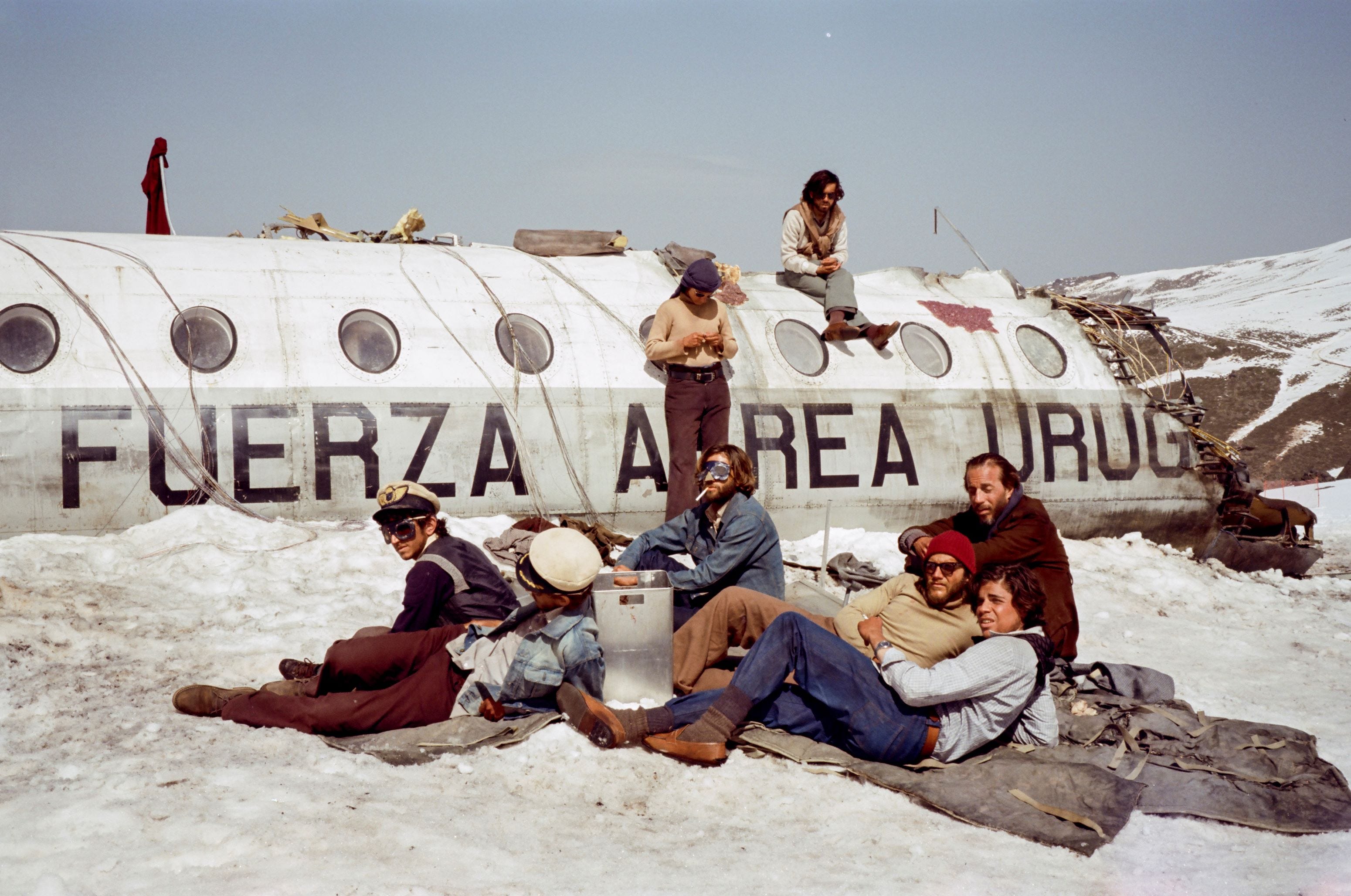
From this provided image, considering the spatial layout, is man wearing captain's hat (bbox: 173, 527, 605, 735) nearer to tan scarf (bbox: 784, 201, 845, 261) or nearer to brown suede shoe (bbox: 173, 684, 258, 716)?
brown suede shoe (bbox: 173, 684, 258, 716)

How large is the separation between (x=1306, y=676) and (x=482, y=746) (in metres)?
6.05

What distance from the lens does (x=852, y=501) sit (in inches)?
401

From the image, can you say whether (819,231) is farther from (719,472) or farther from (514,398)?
(719,472)

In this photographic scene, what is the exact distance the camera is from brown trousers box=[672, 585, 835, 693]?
5895 millimetres

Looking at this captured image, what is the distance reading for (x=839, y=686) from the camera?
202 inches

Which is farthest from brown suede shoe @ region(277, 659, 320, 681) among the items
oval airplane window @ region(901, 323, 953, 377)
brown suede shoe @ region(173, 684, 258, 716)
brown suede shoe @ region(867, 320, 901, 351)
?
oval airplane window @ region(901, 323, 953, 377)

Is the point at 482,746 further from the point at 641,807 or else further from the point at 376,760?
the point at 641,807

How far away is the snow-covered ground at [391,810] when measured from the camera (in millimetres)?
3848

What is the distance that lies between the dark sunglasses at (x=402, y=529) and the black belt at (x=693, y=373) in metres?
3.76

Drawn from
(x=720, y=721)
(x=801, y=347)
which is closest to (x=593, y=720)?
(x=720, y=721)

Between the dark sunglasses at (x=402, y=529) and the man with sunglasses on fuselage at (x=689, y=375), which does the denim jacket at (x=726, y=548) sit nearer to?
the dark sunglasses at (x=402, y=529)

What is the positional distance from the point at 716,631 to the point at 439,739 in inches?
63.7

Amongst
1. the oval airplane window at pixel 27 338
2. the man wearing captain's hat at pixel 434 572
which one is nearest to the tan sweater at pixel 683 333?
the man wearing captain's hat at pixel 434 572

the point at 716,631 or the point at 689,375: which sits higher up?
the point at 689,375
